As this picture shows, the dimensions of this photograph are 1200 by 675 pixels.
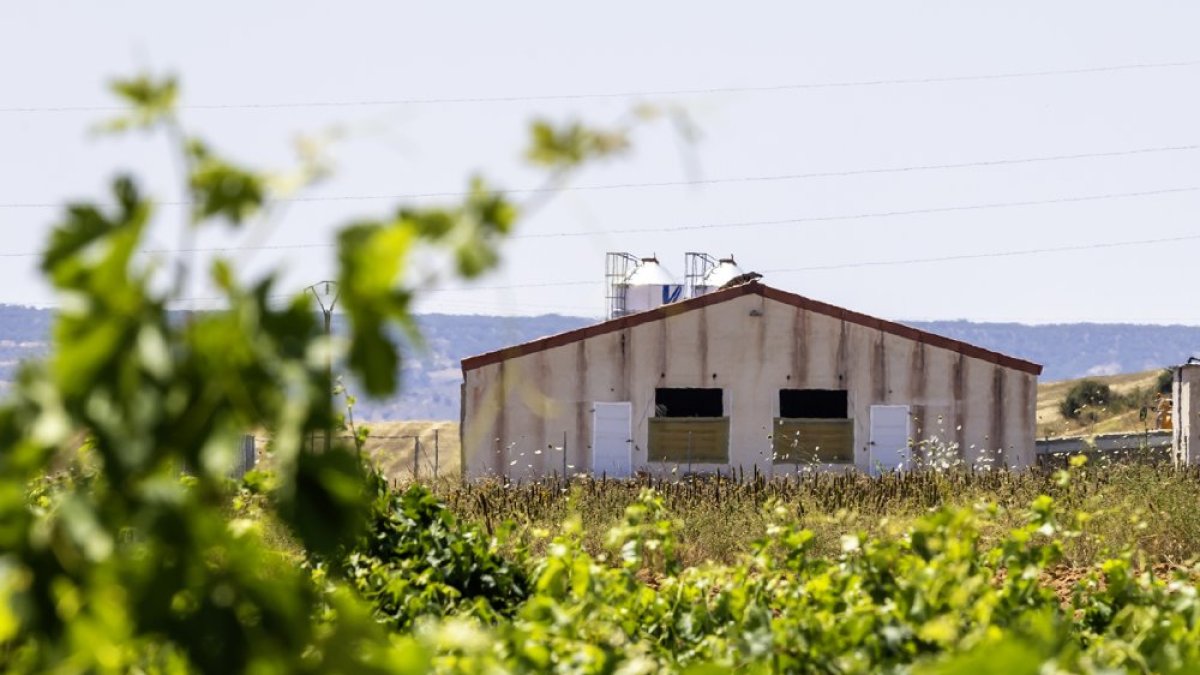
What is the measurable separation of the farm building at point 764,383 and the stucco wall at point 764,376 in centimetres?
2

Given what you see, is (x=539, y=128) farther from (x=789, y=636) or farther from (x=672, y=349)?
(x=672, y=349)

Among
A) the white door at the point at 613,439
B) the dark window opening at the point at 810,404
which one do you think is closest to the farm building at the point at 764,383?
the white door at the point at 613,439

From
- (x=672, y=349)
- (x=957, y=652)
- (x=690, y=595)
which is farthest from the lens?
(x=672, y=349)

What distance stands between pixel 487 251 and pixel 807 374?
32411 millimetres

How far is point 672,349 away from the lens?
34156 mm

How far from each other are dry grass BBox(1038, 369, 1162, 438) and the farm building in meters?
19.2

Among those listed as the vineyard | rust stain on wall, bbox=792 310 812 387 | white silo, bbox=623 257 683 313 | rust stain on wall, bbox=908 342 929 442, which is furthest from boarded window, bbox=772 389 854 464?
the vineyard

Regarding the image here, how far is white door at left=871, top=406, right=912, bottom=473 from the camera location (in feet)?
112

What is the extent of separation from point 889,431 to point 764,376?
2.78m

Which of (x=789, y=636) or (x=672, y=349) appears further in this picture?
(x=672, y=349)

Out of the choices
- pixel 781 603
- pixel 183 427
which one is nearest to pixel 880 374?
pixel 781 603

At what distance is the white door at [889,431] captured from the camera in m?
34.2

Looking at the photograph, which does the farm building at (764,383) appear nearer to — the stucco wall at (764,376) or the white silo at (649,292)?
the stucco wall at (764,376)

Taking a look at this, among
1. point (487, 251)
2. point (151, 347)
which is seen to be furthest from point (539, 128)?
point (151, 347)
